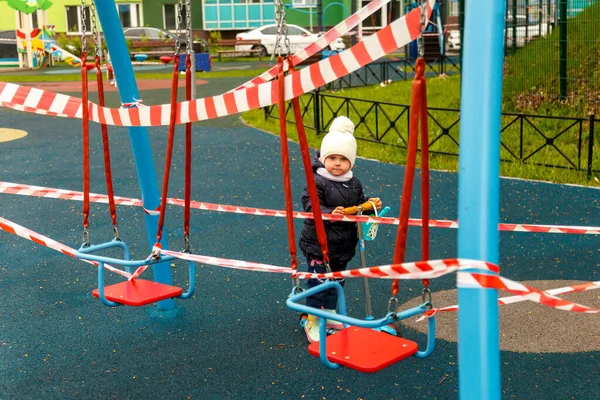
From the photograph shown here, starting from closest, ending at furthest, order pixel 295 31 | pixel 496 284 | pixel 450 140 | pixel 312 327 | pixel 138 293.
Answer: pixel 496 284 → pixel 138 293 → pixel 312 327 → pixel 450 140 → pixel 295 31

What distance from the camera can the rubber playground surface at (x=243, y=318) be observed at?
470 centimetres

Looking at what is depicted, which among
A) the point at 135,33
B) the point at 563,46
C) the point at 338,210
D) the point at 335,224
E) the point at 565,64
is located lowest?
the point at 335,224

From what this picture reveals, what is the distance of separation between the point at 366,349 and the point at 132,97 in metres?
2.65

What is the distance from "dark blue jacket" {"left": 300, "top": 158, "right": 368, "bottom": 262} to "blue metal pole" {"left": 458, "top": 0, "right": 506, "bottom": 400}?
82.5 inches

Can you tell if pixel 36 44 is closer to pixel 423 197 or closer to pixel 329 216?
pixel 329 216

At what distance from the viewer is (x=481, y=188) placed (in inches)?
115

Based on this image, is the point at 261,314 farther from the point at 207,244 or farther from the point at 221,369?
the point at 207,244

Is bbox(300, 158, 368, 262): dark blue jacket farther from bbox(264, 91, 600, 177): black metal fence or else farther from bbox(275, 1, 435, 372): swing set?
bbox(264, 91, 600, 177): black metal fence

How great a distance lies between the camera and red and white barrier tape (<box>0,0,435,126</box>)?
350 centimetres

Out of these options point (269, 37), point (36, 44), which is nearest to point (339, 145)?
point (36, 44)

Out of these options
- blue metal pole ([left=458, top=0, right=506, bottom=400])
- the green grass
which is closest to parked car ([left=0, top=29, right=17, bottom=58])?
the green grass

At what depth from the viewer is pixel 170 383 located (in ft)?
15.6

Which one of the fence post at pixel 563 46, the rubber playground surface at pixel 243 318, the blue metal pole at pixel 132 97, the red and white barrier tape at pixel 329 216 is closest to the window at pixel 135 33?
the fence post at pixel 563 46

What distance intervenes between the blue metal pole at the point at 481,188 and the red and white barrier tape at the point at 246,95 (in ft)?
0.95
